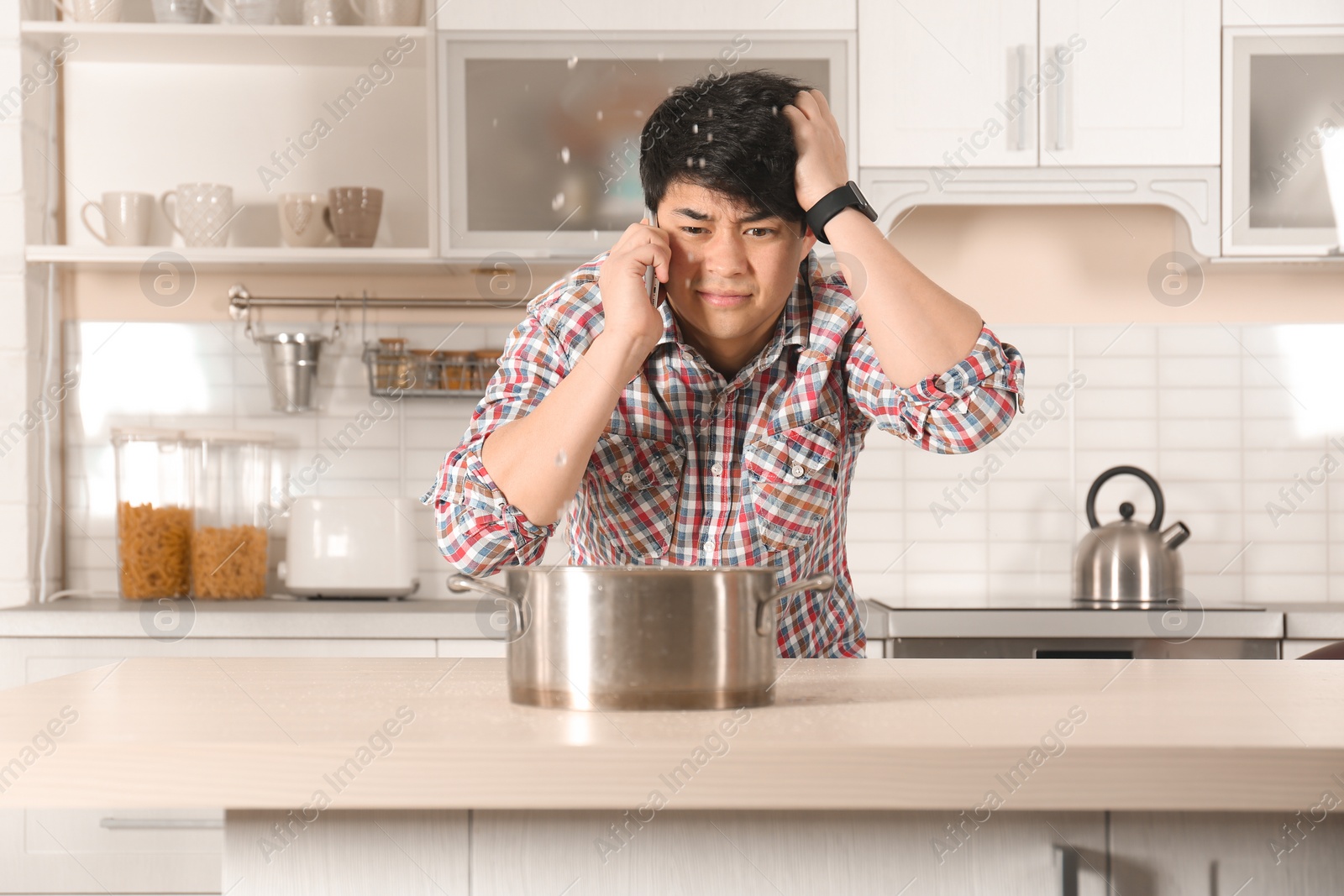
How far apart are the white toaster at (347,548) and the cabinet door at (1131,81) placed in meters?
1.47

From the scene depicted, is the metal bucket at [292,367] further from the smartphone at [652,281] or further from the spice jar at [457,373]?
the smartphone at [652,281]

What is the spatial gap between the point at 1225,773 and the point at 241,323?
2.35 metres

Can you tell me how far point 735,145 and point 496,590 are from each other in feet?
1.62

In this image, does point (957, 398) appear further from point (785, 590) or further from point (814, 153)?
point (785, 590)

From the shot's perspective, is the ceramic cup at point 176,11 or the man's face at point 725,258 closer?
the man's face at point 725,258

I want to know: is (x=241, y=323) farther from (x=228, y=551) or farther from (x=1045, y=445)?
(x=1045, y=445)

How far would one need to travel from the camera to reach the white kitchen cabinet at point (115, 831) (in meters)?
2.10

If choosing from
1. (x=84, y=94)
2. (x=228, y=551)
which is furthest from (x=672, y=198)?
(x=84, y=94)

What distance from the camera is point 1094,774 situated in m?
0.64

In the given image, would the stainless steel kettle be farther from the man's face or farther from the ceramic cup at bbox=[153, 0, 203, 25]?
the ceramic cup at bbox=[153, 0, 203, 25]

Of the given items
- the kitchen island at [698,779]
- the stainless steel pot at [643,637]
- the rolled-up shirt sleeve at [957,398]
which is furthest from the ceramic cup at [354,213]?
the stainless steel pot at [643,637]

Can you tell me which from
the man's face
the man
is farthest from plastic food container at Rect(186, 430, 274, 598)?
the man's face

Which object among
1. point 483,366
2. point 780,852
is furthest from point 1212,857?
point 483,366

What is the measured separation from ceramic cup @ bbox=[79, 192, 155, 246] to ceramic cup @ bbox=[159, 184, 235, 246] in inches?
2.7
